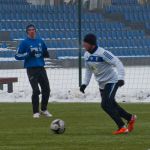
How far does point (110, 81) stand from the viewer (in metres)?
11.7

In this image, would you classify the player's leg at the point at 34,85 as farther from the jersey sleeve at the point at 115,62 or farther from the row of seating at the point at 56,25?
the row of seating at the point at 56,25

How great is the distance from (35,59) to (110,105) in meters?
3.48

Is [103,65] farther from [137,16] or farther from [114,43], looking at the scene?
[137,16]

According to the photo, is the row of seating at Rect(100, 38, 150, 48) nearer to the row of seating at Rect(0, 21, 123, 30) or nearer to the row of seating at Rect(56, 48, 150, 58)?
the row of seating at Rect(56, 48, 150, 58)

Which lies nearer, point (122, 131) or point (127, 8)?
point (122, 131)

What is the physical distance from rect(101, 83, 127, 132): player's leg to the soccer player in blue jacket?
3.24 m

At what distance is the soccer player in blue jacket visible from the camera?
14594 mm

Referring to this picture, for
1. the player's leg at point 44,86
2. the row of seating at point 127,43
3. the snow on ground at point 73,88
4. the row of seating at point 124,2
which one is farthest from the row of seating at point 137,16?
the player's leg at point 44,86

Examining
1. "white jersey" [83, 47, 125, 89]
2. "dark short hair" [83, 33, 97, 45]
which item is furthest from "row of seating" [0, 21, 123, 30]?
"dark short hair" [83, 33, 97, 45]

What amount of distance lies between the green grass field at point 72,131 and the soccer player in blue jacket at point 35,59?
50 cm

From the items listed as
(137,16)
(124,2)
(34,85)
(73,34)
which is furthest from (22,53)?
(124,2)

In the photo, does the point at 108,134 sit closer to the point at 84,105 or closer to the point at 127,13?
the point at 84,105

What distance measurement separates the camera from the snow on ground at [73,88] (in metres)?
19.8

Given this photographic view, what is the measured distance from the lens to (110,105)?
11641mm
